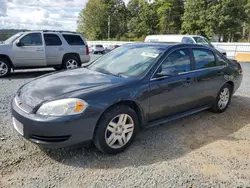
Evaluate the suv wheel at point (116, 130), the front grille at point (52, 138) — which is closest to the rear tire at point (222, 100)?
the suv wheel at point (116, 130)

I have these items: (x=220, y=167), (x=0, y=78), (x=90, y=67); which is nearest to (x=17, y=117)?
(x=90, y=67)

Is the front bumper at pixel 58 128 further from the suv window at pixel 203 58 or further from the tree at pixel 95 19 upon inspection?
the tree at pixel 95 19

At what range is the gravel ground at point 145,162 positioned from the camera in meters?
2.49

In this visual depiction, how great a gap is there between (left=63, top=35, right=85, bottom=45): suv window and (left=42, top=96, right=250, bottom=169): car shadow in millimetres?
6548

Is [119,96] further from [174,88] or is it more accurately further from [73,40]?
[73,40]

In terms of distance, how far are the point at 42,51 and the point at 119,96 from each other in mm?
6719

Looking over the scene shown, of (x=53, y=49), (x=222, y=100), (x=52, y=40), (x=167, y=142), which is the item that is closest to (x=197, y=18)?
(x=52, y=40)

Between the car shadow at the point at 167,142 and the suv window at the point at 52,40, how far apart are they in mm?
6500

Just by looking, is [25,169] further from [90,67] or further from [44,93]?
[90,67]

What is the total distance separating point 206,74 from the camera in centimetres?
414

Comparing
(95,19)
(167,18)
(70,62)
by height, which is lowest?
(70,62)

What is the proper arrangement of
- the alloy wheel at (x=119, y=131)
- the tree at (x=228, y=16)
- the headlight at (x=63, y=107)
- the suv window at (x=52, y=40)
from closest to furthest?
the headlight at (x=63, y=107), the alloy wheel at (x=119, y=131), the suv window at (x=52, y=40), the tree at (x=228, y=16)

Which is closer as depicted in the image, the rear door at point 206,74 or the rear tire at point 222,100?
the rear door at point 206,74

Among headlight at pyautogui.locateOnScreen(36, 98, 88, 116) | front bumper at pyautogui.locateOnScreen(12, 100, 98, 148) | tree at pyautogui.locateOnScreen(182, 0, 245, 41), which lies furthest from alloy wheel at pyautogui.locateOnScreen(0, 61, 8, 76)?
tree at pyautogui.locateOnScreen(182, 0, 245, 41)
